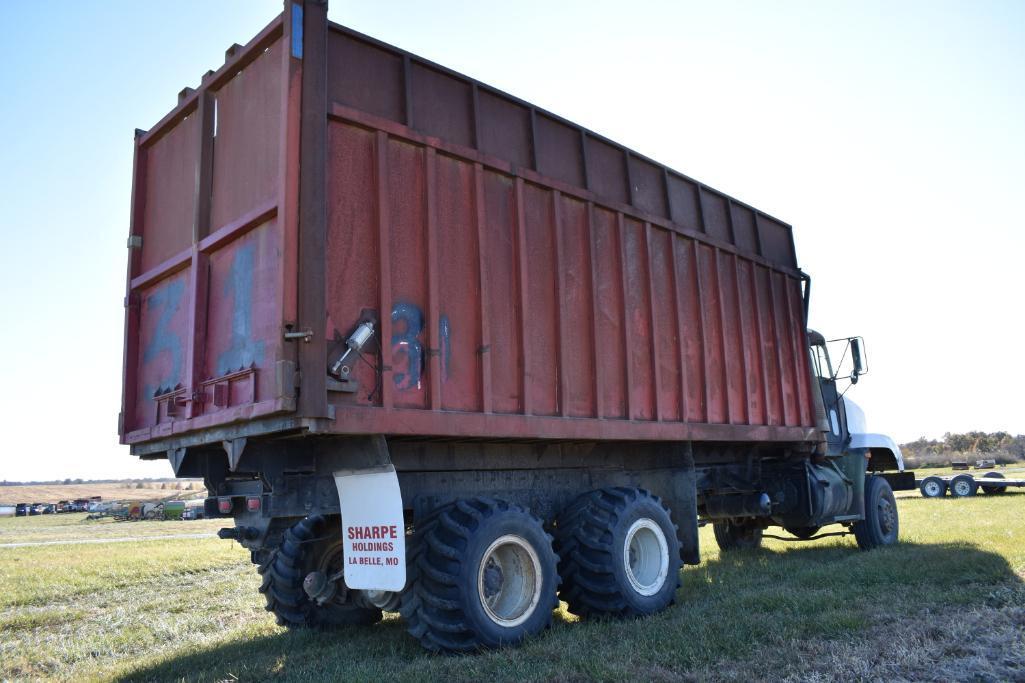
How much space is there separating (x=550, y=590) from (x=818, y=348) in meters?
7.07

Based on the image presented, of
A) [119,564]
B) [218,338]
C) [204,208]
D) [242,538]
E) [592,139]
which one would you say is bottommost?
[119,564]

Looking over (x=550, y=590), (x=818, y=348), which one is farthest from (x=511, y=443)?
(x=818, y=348)

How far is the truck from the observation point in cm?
525

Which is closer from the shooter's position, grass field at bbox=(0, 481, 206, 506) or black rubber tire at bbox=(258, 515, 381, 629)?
black rubber tire at bbox=(258, 515, 381, 629)

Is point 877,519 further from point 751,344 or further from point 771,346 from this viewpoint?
point 751,344

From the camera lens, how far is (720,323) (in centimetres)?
876

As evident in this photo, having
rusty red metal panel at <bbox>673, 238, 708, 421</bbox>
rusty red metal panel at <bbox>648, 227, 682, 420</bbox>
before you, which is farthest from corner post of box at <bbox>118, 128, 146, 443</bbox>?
rusty red metal panel at <bbox>673, 238, 708, 421</bbox>

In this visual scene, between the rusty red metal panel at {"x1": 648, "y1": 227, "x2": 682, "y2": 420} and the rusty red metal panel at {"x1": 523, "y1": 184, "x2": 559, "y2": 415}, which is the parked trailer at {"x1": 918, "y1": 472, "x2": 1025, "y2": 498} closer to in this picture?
the rusty red metal panel at {"x1": 648, "y1": 227, "x2": 682, "y2": 420}

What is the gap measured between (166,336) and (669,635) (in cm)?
460

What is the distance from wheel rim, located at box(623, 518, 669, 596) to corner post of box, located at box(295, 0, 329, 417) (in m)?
3.38

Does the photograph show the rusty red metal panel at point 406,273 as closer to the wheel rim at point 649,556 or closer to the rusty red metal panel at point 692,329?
the wheel rim at point 649,556

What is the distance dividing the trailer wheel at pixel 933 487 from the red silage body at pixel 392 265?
18987 mm

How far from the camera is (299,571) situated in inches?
273

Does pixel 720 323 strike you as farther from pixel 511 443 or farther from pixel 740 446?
pixel 511 443
